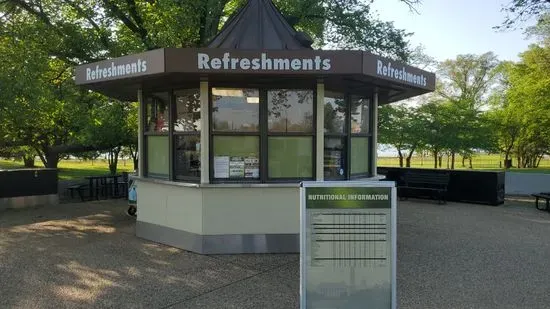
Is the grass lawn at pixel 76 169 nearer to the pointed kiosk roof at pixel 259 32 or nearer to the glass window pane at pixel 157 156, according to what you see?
the glass window pane at pixel 157 156

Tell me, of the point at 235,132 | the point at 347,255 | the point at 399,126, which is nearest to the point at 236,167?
the point at 235,132

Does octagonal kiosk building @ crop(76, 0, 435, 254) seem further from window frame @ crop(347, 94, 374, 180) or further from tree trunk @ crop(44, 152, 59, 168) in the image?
tree trunk @ crop(44, 152, 59, 168)

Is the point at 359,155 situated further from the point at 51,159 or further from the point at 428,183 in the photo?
the point at 51,159

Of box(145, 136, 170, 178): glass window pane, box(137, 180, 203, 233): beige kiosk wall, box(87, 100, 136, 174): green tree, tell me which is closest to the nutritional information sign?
box(137, 180, 203, 233): beige kiosk wall

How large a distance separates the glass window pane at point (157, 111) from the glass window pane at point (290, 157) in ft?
6.57

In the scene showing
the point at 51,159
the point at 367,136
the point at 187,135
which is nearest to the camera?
the point at 187,135

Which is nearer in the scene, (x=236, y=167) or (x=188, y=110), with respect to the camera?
(x=236, y=167)

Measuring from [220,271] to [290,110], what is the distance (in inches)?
107

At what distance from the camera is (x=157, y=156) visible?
8.07m

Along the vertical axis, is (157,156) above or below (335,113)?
below

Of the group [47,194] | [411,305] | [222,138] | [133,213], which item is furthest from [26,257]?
[47,194]

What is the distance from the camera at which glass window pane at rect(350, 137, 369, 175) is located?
8.00 m

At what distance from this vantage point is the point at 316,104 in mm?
7203

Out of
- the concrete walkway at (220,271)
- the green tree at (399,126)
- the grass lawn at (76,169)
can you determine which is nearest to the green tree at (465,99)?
the green tree at (399,126)
